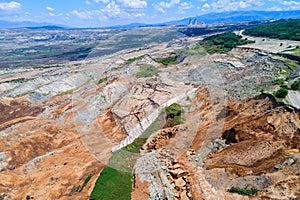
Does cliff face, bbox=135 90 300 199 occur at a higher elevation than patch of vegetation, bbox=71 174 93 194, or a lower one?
higher

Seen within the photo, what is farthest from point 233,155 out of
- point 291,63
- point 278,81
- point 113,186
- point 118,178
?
point 291,63

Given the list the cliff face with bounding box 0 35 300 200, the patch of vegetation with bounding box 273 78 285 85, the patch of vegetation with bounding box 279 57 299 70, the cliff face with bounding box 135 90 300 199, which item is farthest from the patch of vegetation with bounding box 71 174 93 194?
the patch of vegetation with bounding box 279 57 299 70

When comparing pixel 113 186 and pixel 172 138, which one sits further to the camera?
pixel 172 138

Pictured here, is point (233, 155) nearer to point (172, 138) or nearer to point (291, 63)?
point (172, 138)

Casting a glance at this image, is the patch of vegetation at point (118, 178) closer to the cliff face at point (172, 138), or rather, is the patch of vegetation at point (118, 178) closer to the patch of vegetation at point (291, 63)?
the cliff face at point (172, 138)

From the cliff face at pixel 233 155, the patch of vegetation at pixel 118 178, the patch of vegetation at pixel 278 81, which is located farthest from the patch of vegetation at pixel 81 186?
the patch of vegetation at pixel 278 81

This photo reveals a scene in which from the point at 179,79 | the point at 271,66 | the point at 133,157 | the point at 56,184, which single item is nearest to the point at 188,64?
the point at 179,79

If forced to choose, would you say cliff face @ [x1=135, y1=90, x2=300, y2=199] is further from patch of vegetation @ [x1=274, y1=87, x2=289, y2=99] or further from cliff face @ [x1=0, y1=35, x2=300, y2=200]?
patch of vegetation @ [x1=274, y1=87, x2=289, y2=99]
